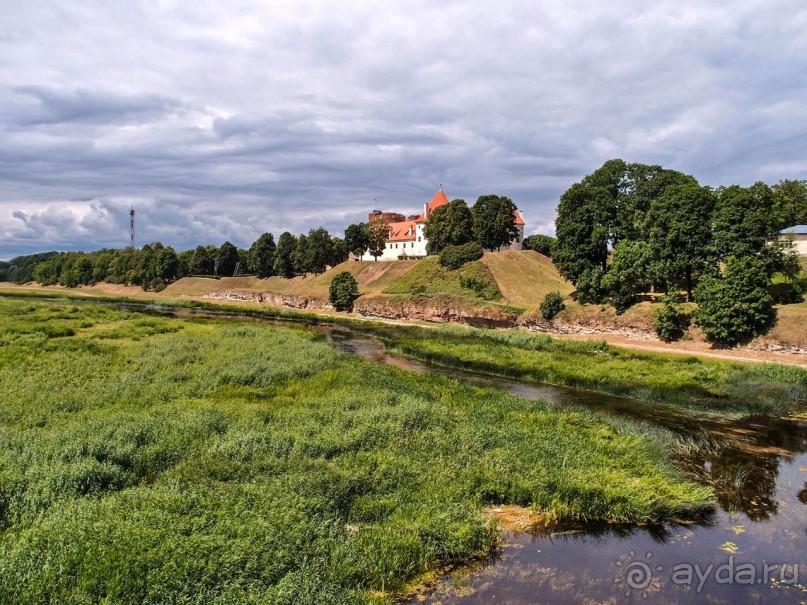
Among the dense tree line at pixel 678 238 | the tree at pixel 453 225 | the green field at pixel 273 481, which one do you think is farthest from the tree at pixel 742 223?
the tree at pixel 453 225

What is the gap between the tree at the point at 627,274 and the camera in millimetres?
51875

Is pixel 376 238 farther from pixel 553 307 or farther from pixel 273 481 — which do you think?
pixel 273 481

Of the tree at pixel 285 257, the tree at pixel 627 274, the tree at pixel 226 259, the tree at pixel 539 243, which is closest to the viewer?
the tree at pixel 627 274

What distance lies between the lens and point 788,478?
15992mm

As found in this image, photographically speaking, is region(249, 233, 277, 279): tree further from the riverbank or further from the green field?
the green field

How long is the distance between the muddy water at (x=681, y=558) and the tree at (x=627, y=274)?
37.4 m

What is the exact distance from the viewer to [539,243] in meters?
104

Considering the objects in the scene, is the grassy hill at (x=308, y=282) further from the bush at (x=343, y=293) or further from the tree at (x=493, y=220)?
the tree at (x=493, y=220)

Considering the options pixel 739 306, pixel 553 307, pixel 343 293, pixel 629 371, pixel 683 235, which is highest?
pixel 683 235

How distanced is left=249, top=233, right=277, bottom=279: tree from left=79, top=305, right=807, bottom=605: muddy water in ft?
397

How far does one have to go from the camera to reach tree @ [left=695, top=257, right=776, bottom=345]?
39.6m

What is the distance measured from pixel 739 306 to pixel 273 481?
128 feet

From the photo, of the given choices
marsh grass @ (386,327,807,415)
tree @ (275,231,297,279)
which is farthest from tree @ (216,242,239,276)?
marsh grass @ (386,327,807,415)

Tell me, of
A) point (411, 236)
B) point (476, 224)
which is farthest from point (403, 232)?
point (476, 224)
